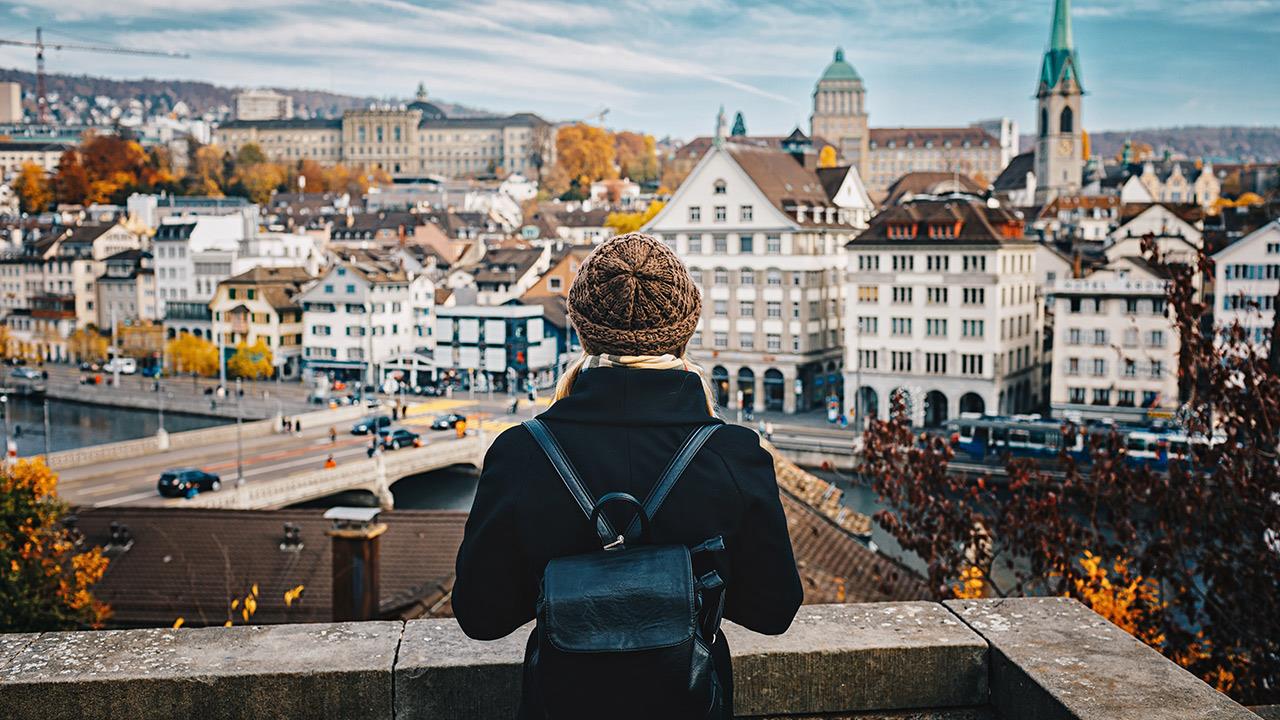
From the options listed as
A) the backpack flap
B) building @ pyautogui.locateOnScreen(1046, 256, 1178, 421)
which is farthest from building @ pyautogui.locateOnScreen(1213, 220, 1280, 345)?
the backpack flap

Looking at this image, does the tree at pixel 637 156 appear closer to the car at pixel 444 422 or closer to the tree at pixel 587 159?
the tree at pixel 587 159

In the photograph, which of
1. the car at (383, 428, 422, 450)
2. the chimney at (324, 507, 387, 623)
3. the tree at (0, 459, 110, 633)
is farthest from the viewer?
the car at (383, 428, 422, 450)

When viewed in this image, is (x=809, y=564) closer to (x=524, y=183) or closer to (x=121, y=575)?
(x=121, y=575)

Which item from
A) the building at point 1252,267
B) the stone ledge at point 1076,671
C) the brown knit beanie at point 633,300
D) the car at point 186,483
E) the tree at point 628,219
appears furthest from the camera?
the tree at point 628,219

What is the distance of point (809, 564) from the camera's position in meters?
27.7

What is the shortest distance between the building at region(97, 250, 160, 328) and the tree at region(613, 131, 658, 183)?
285ft

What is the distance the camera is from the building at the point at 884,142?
15812cm

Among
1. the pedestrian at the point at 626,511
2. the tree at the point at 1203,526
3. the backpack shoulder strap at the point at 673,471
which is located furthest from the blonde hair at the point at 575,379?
the tree at the point at 1203,526

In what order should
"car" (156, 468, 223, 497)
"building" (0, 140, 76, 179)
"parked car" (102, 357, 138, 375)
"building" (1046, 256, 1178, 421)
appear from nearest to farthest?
"car" (156, 468, 223, 497), "building" (1046, 256, 1178, 421), "parked car" (102, 357, 138, 375), "building" (0, 140, 76, 179)

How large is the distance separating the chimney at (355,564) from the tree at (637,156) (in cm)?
14699

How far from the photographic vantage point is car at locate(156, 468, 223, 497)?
117 feet

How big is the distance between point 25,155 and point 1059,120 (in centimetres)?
12315

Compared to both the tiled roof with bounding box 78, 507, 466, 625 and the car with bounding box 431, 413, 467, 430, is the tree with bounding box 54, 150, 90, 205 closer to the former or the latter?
the car with bounding box 431, 413, 467, 430

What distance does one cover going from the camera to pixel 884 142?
525 feet
